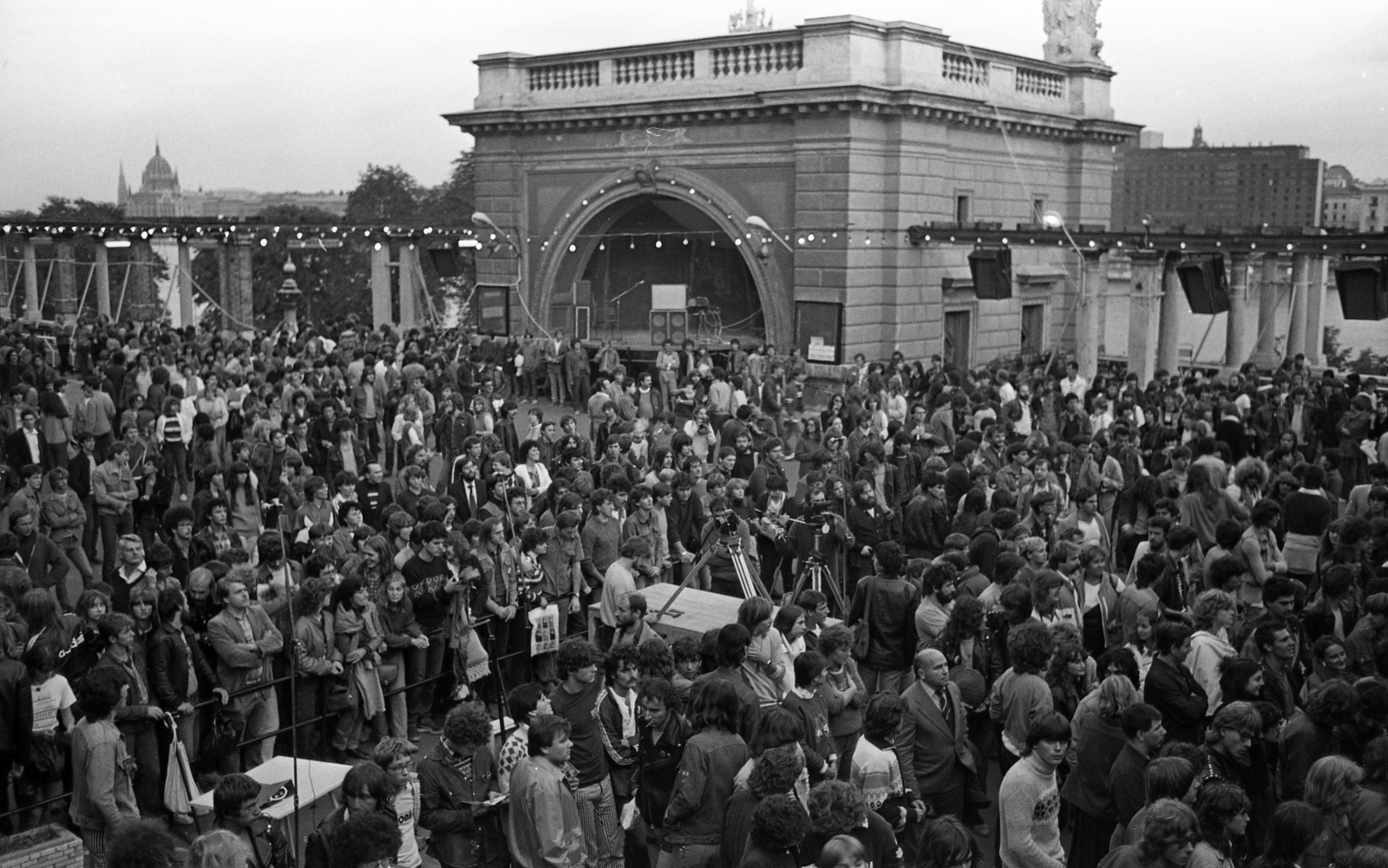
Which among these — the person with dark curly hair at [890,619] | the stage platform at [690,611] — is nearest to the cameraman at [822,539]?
the stage platform at [690,611]

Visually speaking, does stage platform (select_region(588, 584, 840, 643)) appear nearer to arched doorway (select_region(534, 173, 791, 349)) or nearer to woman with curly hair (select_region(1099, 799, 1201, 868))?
woman with curly hair (select_region(1099, 799, 1201, 868))

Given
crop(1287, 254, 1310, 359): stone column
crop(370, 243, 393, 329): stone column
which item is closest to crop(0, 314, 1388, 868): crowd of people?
crop(1287, 254, 1310, 359): stone column

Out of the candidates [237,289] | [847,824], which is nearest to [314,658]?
[847,824]

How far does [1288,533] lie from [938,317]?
57.8 feet

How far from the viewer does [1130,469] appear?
14.3 m

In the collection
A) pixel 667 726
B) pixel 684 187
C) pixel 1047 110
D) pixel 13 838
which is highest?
pixel 1047 110

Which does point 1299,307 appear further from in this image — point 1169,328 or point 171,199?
point 171,199

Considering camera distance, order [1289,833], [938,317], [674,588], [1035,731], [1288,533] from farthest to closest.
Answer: [938,317]
[1288,533]
[674,588]
[1035,731]
[1289,833]

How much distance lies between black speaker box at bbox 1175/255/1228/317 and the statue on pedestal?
36.2 ft

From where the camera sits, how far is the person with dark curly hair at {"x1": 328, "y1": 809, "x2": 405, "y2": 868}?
5859mm

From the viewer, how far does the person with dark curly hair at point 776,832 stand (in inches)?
223

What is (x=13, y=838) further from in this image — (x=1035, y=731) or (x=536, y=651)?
(x=1035, y=731)

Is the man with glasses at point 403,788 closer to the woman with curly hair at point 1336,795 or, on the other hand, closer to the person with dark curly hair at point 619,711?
the person with dark curly hair at point 619,711

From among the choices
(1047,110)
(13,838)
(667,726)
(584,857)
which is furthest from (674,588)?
(1047,110)
